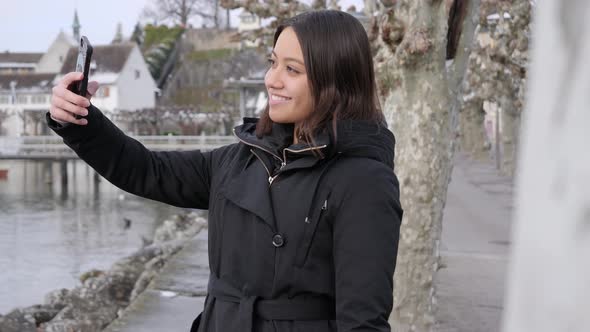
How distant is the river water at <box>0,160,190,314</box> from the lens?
1906 centimetres

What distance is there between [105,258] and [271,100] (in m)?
21.1

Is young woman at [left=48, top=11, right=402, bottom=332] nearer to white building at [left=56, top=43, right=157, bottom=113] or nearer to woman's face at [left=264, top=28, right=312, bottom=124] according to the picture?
woman's face at [left=264, top=28, right=312, bottom=124]

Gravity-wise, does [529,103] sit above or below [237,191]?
above

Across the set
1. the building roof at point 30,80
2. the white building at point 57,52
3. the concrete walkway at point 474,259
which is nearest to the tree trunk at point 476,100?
the concrete walkway at point 474,259

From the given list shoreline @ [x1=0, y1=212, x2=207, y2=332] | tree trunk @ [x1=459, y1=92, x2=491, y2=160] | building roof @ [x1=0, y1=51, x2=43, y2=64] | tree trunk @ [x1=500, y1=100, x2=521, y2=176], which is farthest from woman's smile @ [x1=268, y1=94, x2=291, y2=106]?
building roof @ [x1=0, y1=51, x2=43, y2=64]

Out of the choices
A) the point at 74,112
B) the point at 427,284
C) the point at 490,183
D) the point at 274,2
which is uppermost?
the point at 274,2

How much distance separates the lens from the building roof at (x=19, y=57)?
8931 centimetres

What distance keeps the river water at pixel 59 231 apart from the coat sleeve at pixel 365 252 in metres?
15.1

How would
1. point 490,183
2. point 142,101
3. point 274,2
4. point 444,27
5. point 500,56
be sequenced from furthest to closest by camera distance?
point 142,101
point 490,183
point 500,56
point 274,2
point 444,27

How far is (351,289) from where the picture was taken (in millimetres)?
1962

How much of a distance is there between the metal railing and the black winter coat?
44891 millimetres

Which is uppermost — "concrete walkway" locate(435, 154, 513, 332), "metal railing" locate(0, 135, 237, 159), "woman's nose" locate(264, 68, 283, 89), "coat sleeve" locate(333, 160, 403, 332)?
"woman's nose" locate(264, 68, 283, 89)

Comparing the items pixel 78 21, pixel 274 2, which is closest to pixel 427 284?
pixel 274 2

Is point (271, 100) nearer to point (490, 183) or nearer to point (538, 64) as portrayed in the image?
point (538, 64)
